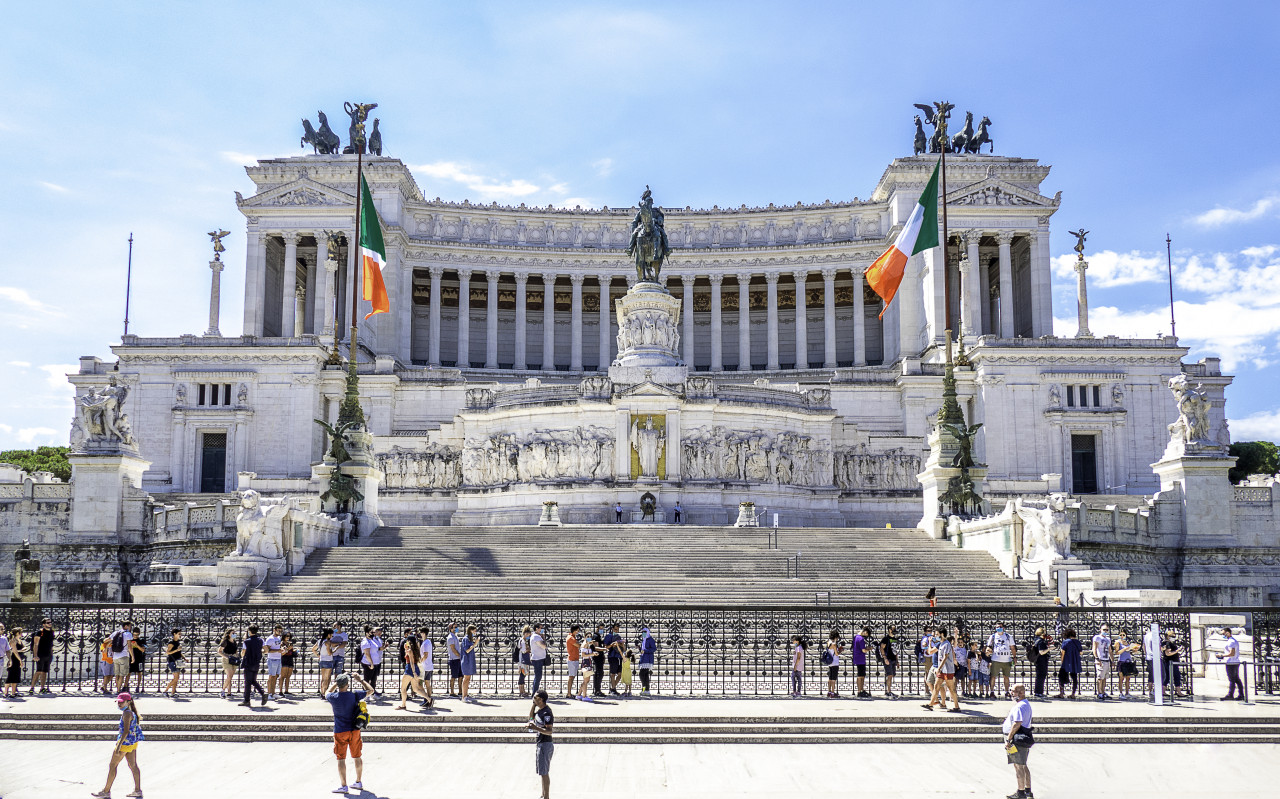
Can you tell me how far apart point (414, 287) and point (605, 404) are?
126ft

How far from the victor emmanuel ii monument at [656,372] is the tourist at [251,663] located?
11230 mm

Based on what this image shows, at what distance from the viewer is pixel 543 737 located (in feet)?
47.4

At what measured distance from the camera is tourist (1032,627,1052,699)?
22.0 meters

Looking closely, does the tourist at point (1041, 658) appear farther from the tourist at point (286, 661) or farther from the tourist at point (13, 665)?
the tourist at point (13, 665)

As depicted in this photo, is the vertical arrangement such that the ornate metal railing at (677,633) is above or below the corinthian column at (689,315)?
below

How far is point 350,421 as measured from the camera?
40.8 metres

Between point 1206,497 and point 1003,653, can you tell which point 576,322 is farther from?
point 1003,653

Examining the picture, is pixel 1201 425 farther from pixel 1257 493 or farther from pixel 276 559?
pixel 276 559

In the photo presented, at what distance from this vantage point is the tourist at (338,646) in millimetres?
22062

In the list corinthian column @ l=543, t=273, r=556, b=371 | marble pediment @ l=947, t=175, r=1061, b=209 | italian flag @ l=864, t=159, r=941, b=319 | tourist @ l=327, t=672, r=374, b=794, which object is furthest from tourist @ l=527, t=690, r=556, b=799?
corinthian column @ l=543, t=273, r=556, b=371

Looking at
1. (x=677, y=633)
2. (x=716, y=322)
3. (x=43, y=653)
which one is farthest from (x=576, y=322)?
(x=43, y=653)

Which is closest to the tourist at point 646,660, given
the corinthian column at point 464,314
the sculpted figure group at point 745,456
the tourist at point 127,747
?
the tourist at point 127,747

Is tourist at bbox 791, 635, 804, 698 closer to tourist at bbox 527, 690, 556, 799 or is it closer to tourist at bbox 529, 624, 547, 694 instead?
tourist at bbox 529, 624, 547, 694

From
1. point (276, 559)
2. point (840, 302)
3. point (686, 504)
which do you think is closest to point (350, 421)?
point (276, 559)
